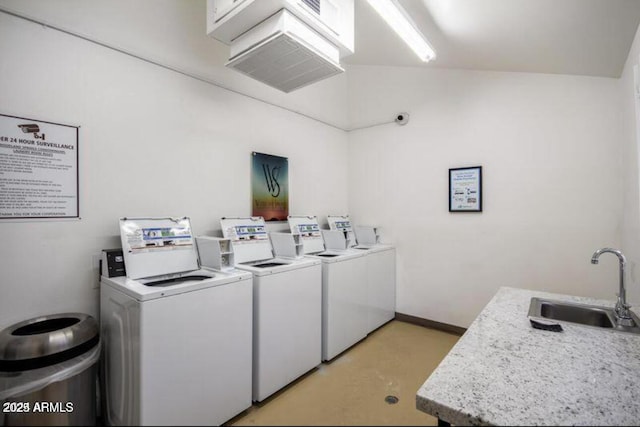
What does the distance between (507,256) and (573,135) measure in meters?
1.25

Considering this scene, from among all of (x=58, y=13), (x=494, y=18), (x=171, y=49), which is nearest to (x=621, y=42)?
(x=494, y=18)

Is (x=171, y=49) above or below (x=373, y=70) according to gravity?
below

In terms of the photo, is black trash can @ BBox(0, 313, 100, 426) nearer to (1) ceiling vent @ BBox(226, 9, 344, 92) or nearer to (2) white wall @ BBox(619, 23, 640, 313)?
(1) ceiling vent @ BBox(226, 9, 344, 92)

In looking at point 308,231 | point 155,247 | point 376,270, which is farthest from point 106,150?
point 376,270

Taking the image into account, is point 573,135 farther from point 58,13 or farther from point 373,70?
point 58,13

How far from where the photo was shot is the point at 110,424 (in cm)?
36

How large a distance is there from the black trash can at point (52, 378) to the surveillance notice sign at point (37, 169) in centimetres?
106

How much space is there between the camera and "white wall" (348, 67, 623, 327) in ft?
8.07

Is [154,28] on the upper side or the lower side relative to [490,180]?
upper

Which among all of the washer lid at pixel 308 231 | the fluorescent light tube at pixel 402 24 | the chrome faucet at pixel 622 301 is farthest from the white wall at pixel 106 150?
the chrome faucet at pixel 622 301

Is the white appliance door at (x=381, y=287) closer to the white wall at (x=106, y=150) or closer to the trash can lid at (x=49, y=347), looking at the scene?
the white wall at (x=106, y=150)

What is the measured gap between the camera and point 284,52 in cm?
188

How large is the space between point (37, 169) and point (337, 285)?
2.24m

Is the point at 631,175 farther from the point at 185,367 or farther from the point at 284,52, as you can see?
the point at 185,367
